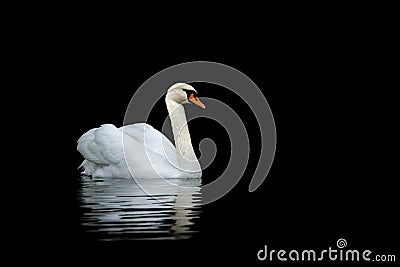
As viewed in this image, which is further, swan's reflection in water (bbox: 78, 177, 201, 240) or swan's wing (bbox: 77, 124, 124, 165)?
swan's wing (bbox: 77, 124, 124, 165)

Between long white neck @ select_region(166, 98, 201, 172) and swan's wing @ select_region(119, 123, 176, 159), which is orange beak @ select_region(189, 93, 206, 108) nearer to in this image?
long white neck @ select_region(166, 98, 201, 172)

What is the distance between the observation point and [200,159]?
30.7ft

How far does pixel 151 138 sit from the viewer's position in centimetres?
936

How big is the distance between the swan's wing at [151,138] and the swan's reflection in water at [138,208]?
0.41 meters

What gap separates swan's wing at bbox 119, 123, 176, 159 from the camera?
9.27 m

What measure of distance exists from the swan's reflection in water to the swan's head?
809mm

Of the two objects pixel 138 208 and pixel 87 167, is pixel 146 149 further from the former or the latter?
pixel 138 208

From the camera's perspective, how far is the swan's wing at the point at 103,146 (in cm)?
920

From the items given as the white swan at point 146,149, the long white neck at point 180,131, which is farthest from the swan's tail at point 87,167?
the long white neck at point 180,131

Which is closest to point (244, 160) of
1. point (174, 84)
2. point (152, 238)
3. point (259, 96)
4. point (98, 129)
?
point (259, 96)

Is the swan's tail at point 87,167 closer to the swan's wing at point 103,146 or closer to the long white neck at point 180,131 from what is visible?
the swan's wing at point 103,146

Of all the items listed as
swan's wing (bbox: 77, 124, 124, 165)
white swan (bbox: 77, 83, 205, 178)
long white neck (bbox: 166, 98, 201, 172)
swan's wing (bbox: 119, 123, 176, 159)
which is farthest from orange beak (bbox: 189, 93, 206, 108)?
swan's wing (bbox: 77, 124, 124, 165)

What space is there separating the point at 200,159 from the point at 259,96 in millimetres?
1143

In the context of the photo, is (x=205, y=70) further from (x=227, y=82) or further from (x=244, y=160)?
(x=244, y=160)
